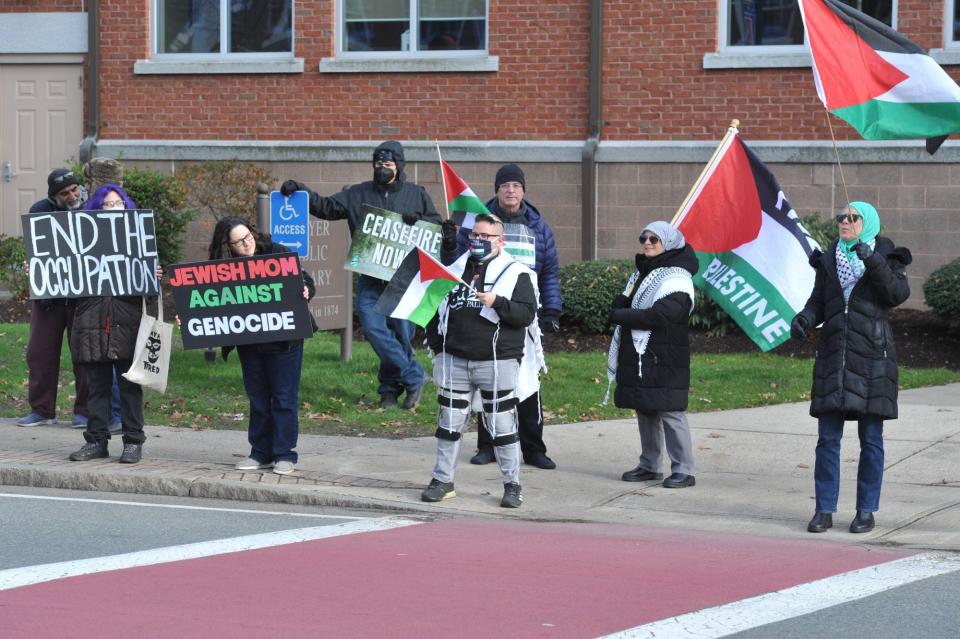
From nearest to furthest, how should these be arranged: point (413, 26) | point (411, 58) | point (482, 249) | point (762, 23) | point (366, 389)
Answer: point (482, 249)
point (366, 389)
point (762, 23)
point (411, 58)
point (413, 26)

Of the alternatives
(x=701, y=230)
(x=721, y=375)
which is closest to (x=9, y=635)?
(x=701, y=230)

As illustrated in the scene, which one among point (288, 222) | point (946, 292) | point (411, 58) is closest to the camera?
point (288, 222)

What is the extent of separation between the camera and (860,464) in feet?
26.6

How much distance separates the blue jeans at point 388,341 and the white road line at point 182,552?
3121 mm

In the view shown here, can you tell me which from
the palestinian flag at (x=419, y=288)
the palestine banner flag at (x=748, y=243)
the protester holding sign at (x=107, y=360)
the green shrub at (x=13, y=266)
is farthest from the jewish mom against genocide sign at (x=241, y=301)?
the green shrub at (x=13, y=266)

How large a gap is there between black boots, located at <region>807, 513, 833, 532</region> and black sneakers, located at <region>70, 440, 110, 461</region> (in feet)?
15.3

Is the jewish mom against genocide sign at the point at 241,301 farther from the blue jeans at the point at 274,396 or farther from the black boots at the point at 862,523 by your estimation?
the black boots at the point at 862,523

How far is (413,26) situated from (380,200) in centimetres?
675

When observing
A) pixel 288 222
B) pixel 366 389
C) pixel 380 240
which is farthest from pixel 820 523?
pixel 288 222

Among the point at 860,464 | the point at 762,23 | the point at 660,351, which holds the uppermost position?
the point at 762,23

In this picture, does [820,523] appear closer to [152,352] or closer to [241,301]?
[241,301]

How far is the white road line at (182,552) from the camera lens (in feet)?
22.1

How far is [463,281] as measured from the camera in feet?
28.2

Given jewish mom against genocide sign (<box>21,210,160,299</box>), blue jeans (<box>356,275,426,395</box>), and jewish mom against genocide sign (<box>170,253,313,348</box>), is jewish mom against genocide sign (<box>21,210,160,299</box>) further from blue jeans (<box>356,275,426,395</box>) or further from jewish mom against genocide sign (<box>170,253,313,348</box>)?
blue jeans (<box>356,275,426,395</box>)
